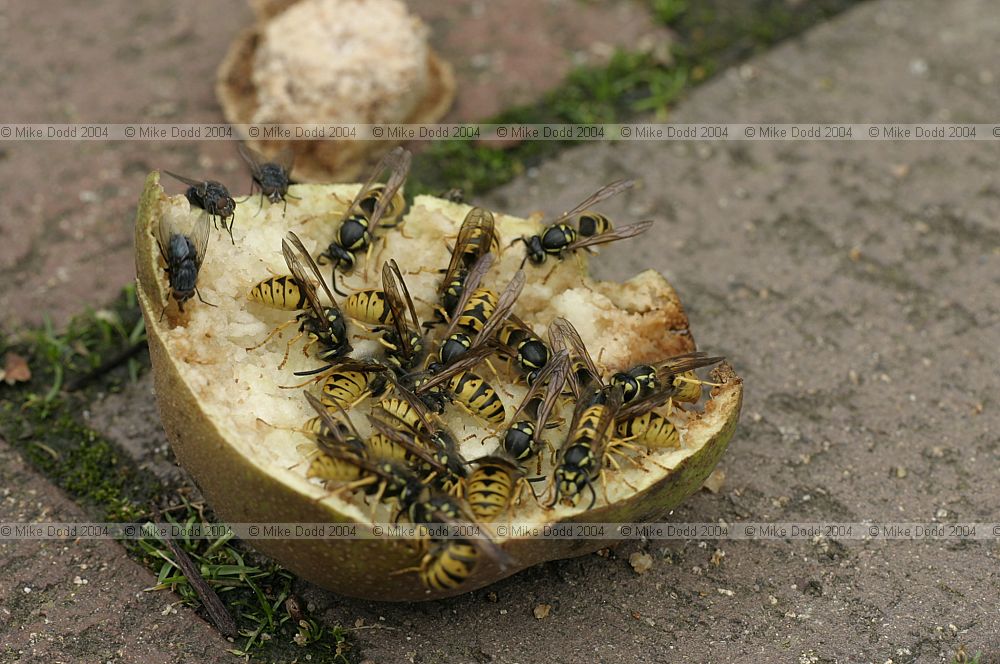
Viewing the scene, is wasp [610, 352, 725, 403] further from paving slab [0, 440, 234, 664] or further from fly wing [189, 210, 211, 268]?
paving slab [0, 440, 234, 664]

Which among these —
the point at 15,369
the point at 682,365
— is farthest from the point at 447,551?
the point at 15,369

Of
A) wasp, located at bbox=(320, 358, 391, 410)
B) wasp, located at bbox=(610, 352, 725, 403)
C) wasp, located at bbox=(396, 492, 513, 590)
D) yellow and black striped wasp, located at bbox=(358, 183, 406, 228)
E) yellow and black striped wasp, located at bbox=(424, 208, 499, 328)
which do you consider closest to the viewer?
wasp, located at bbox=(396, 492, 513, 590)

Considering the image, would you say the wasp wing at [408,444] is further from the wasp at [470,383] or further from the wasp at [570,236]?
the wasp at [570,236]

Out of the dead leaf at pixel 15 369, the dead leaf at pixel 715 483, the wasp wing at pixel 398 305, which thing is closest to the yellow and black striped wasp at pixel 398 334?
the wasp wing at pixel 398 305

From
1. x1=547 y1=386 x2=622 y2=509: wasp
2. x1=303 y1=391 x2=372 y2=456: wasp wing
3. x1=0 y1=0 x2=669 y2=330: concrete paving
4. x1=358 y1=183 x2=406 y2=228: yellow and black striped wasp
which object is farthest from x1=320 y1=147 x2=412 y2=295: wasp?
x1=0 y1=0 x2=669 y2=330: concrete paving

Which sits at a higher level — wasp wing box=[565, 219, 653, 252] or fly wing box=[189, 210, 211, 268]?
fly wing box=[189, 210, 211, 268]

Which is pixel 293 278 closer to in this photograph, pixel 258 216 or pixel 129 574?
pixel 258 216
